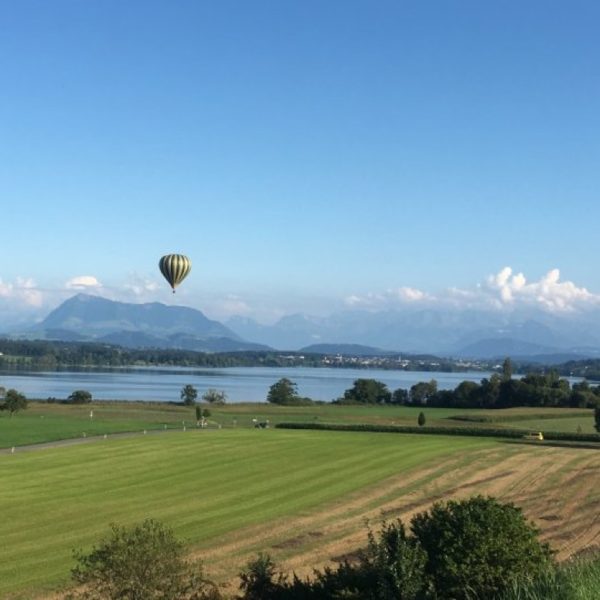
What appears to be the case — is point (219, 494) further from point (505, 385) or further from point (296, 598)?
point (505, 385)

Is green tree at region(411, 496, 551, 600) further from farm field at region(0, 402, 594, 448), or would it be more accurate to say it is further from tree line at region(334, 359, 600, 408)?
tree line at region(334, 359, 600, 408)

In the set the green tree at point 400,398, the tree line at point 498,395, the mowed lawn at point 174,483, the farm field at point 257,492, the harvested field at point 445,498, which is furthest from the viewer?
the green tree at point 400,398

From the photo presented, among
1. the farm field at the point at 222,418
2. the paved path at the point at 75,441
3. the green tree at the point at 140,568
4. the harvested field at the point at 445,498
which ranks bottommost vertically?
the farm field at the point at 222,418

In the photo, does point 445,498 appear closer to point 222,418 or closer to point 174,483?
point 174,483

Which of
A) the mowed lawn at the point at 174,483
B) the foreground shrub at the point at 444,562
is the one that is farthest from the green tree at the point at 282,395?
the foreground shrub at the point at 444,562

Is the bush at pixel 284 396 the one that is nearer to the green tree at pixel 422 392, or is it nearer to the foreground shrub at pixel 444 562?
the green tree at pixel 422 392

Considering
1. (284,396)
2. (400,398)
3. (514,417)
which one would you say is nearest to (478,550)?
(514,417)

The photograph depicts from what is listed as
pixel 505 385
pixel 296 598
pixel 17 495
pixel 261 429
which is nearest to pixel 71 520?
pixel 17 495

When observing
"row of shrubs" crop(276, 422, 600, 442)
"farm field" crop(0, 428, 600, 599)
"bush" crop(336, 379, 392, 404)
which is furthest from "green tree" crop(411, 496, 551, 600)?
"bush" crop(336, 379, 392, 404)
